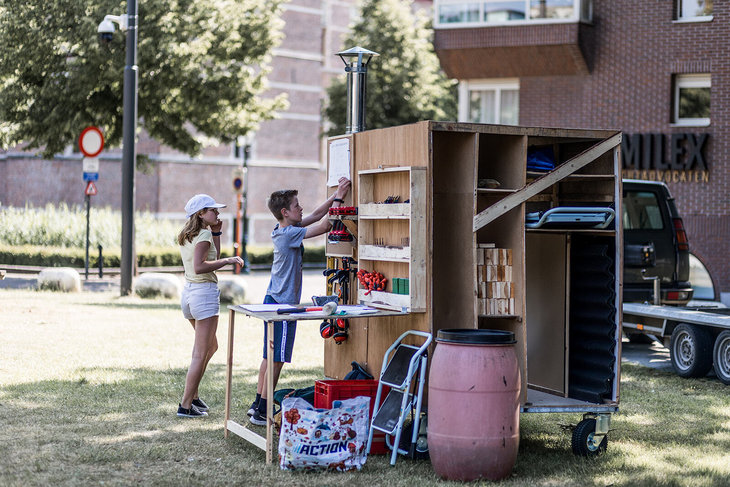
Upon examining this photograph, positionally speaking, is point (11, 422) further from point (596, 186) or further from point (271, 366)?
point (596, 186)

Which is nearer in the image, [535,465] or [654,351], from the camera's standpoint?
[535,465]

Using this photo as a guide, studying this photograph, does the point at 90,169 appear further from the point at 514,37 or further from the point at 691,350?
the point at 691,350

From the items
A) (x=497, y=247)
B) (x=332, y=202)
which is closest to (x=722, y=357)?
(x=497, y=247)

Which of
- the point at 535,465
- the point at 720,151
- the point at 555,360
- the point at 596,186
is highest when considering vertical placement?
the point at 720,151

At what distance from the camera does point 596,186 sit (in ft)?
28.4

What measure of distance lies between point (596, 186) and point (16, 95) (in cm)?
1884

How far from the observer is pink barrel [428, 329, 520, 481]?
6.95 meters

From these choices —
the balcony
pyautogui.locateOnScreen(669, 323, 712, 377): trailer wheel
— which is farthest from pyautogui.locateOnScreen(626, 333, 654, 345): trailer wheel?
the balcony

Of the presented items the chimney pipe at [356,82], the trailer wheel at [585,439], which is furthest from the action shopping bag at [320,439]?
the chimney pipe at [356,82]

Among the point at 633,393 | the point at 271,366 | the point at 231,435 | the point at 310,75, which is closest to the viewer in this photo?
the point at 271,366

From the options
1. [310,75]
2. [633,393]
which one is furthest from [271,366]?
[310,75]

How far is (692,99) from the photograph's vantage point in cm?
2398

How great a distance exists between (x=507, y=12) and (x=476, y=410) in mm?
19590

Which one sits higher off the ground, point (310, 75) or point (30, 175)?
point (310, 75)
